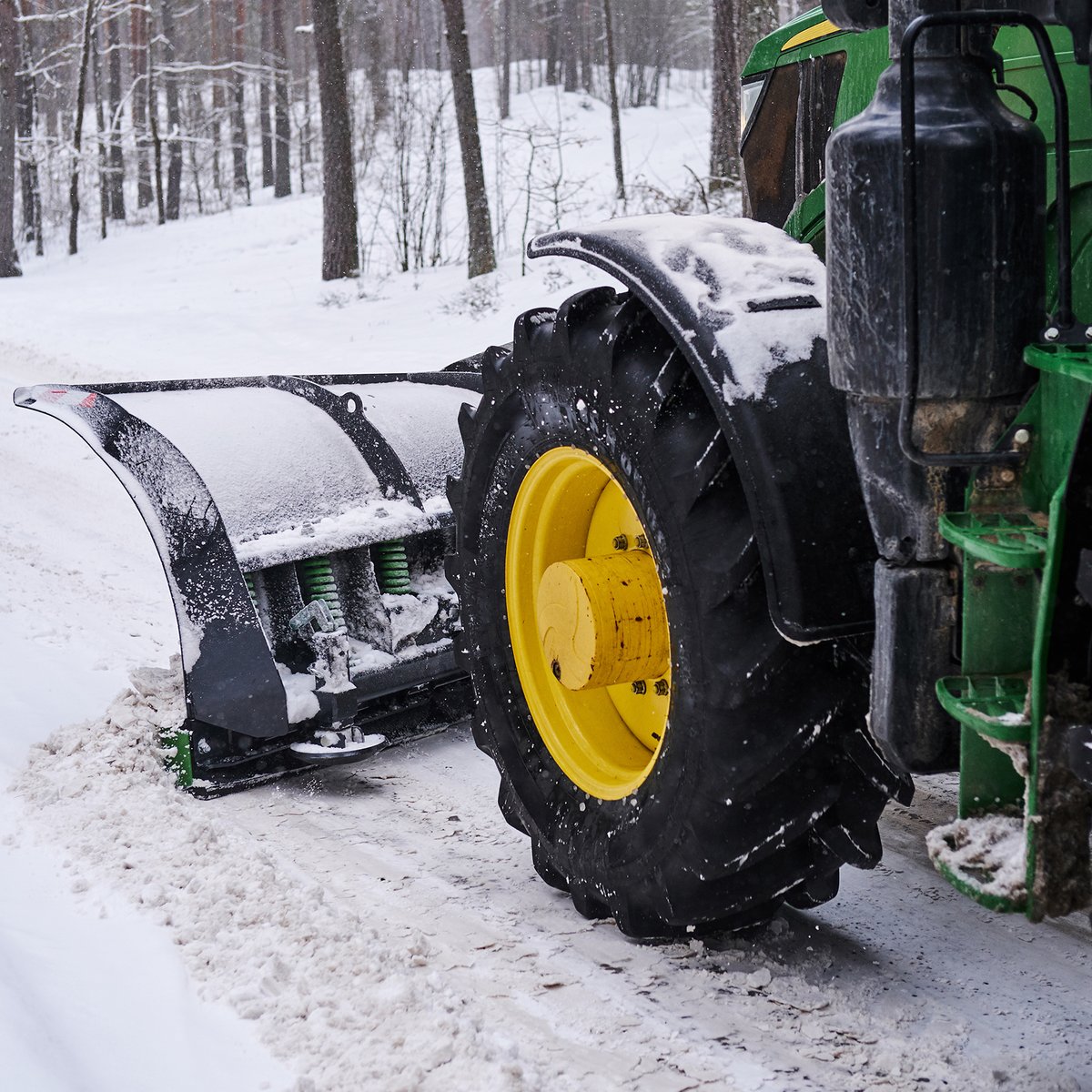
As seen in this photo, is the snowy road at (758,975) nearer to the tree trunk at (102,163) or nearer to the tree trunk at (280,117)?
the tree trunk at (102,163)

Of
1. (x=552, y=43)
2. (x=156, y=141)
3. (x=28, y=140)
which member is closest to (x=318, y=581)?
(x=156, y=141)

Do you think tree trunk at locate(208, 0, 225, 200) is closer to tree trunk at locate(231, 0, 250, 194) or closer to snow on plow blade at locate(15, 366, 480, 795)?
tree trunk at locate(231, 0, 250, 194)

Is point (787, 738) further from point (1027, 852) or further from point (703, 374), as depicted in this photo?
point (703, 374)

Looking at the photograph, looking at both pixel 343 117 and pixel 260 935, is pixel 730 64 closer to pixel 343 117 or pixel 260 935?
pixel 343 117

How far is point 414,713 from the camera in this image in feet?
12.1

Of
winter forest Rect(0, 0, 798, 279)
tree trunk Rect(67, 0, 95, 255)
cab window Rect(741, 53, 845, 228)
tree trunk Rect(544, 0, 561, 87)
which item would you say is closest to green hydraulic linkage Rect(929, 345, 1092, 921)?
cab window Rect(741, 53, 845, 228)

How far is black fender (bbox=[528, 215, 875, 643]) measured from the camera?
73.7 inches

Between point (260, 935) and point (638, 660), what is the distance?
94 cm

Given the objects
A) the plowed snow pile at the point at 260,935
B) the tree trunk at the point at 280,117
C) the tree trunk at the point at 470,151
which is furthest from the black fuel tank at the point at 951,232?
the tree trunk at the point at 280,117

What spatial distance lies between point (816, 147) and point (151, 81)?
1115 inches

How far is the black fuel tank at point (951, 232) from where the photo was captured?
5.05 feet

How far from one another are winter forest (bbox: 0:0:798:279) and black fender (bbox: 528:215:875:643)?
953cm

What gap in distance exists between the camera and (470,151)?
45.2 ft

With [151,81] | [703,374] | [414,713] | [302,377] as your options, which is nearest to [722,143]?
[302,377]
